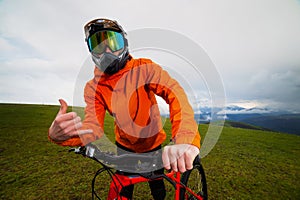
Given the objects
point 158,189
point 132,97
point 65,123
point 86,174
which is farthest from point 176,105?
point 86,174

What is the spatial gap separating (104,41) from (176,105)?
105 cm

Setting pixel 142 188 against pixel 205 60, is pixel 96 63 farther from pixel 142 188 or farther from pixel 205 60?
pixel 142 188

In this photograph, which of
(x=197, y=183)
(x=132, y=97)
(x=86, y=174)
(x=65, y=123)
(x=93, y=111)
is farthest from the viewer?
(x=86, y=174)

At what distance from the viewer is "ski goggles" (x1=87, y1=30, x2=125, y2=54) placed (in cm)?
166

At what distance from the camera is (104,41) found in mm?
1682

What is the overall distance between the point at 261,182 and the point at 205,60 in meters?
5.16

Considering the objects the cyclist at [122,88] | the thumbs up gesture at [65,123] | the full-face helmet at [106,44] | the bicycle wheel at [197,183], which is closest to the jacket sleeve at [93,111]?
the cyclist at [122,88]

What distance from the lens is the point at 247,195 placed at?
3.96 m

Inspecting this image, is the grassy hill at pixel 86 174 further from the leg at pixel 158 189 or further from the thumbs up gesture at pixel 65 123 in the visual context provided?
the thumbs up gesture at pixel 65 123

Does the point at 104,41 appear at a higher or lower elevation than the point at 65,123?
higher

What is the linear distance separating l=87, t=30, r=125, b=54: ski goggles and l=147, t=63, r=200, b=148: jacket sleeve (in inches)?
17.6

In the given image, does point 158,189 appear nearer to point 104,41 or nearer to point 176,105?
point 176,105

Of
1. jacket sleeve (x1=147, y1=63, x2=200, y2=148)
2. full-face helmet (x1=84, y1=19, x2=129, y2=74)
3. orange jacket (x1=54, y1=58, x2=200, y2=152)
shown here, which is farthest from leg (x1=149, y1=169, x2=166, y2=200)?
full-face helmet (x1=84, y1=19, x2=129, y2=74)

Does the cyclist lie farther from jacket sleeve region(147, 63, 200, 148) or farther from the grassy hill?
the grassy hill
